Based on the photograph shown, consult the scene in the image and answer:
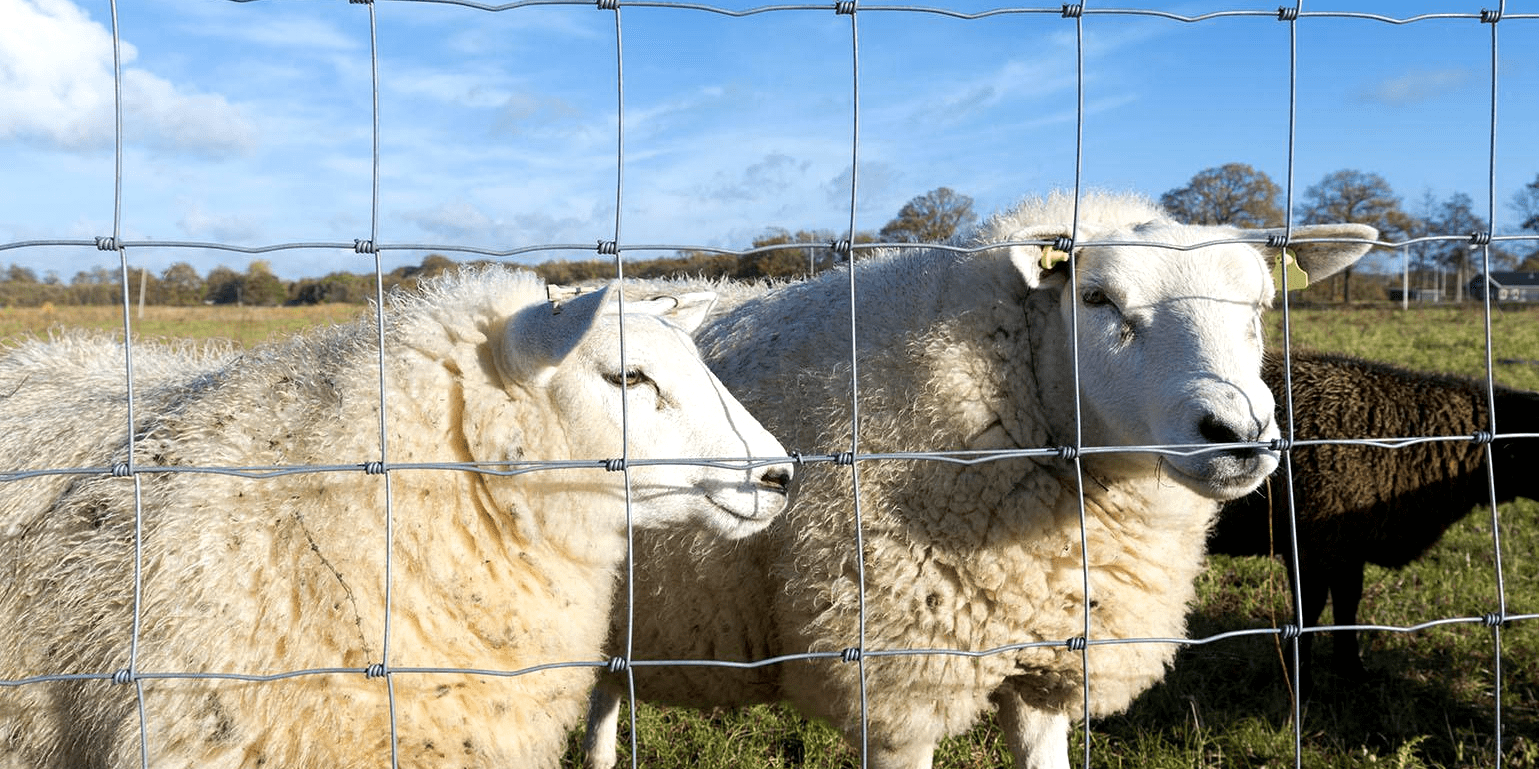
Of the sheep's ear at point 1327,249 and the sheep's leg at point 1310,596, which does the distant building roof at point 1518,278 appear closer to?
the sheep's leg at point 1310,596

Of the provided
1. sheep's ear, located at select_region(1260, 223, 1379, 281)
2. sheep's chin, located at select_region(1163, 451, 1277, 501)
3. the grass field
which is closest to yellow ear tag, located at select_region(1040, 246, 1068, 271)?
sheep's ear, located at select_region(1260, 223, 1379, 281)

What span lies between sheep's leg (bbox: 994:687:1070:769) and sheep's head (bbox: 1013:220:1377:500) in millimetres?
866

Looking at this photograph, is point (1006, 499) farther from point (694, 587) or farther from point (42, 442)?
point (42, 442)

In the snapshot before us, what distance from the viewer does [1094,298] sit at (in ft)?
8.91

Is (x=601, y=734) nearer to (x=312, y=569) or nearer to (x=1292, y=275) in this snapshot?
(x=312, y=569)

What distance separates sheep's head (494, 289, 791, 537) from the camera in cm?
237

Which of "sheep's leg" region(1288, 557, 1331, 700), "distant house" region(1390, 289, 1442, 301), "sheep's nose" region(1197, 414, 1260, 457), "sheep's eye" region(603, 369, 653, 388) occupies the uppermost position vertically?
"distant house" region(1390, 289, 1442, 301)

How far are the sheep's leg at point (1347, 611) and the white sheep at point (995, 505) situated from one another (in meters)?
2.34

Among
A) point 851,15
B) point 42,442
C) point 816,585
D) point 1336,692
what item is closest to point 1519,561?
point 1336,692

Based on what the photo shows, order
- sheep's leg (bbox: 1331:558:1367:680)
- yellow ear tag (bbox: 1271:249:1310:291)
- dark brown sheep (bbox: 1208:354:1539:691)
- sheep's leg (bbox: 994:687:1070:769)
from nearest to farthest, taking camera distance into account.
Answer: yellow ear tag (bbox: 1271:249:1310:291) < sheep's leg (bbox: 994:687:1070:769) < sheep's leg (bbox: 1331:558:1367:680) < dark brown sheep (bbox: 1208:354:1539:691)

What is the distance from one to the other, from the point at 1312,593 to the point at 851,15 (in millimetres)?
4632

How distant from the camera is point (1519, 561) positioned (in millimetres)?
5922

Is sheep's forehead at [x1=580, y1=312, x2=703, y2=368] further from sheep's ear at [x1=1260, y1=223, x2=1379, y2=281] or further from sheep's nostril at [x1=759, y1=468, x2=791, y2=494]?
sheep's ear at [x1=1260, y1=223, x2=1379, y2=281]

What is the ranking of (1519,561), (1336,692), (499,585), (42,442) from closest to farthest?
(499,585), (42,442), (1336,692), (1519,561)
